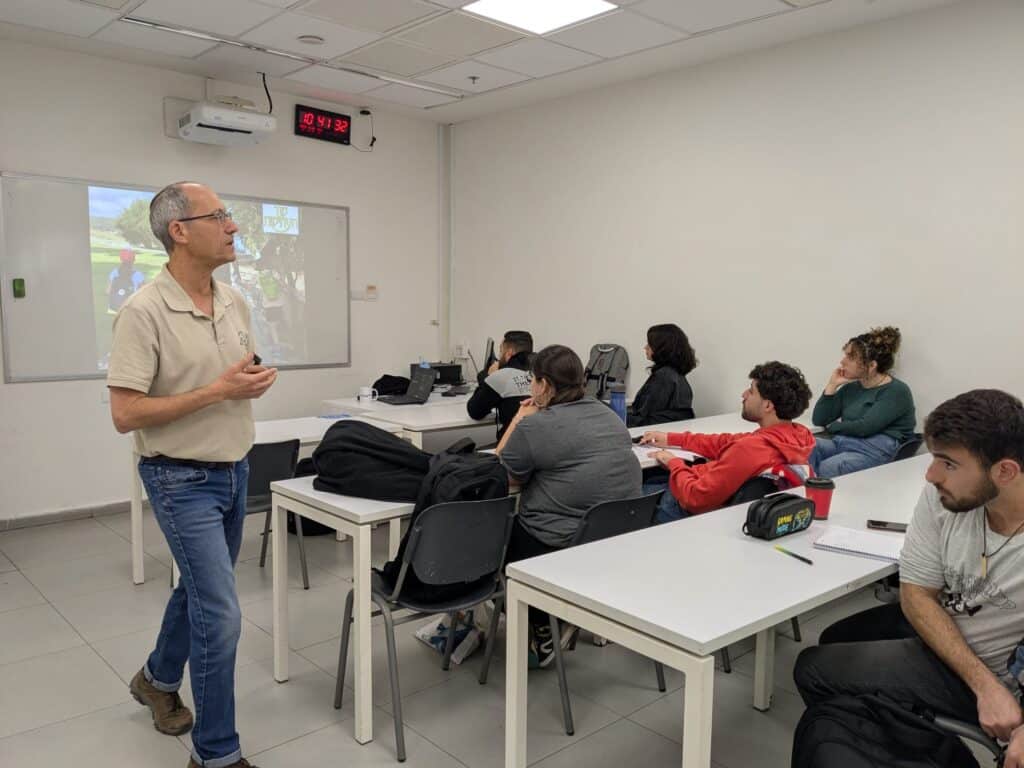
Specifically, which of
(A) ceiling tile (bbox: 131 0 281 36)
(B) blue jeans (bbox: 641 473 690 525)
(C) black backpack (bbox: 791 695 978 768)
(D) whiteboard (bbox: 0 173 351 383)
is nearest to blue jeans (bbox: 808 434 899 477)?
(B) blue jeans (bbox: 641 473 690 525)

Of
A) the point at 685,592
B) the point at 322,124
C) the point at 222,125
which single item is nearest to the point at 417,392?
the point at 222,125

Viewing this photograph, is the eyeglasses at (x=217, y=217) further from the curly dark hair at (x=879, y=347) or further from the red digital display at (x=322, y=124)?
the red digital display at (x=322, y=124)

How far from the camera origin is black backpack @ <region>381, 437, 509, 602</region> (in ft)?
7.79

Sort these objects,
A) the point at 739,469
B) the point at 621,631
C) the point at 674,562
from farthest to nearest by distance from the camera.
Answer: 1. the point at 739,469
2. the point at 674,562
3. the point at 621,631

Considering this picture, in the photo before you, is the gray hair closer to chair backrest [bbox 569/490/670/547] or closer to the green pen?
chair backrest [bbox 569/490/670/547]

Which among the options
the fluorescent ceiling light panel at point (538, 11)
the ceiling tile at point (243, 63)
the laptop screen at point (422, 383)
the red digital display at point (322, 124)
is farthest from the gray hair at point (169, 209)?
the red digital display at point (322, 124)

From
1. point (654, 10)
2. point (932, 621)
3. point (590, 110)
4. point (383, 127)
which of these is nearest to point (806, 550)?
point (932, 621)

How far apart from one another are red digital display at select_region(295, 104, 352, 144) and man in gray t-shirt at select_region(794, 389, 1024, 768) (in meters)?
5.08

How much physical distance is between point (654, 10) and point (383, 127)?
291cm

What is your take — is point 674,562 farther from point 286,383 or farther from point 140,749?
point 286,383

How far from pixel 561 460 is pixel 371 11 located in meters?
2.70

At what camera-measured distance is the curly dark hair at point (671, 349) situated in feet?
15.1

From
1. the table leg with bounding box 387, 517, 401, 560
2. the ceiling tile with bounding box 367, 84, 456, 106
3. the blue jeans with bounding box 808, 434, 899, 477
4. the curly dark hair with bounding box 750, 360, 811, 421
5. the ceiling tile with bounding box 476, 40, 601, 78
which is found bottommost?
the table leg with bounding box 387, 517, 401, 560

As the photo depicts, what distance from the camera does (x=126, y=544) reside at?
4387mm
